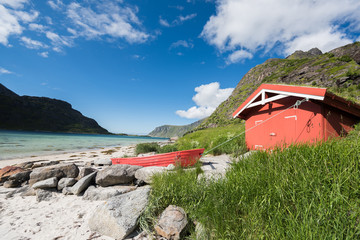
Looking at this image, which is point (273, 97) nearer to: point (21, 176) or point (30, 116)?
point (21, 176)

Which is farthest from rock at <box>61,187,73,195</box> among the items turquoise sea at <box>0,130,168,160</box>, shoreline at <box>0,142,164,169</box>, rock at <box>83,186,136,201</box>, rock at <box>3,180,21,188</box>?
turquoise sea at <box>0,130,168,160</box>

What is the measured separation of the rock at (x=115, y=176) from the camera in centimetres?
617

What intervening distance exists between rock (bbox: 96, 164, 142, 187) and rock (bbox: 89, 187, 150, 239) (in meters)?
2.50

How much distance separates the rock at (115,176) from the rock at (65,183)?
1383 mm

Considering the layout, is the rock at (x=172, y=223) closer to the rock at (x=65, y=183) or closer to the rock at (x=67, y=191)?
the rock at (x=67, y=191)

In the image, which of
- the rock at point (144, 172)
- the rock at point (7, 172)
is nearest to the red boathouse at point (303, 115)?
the rock at point (144, 172)

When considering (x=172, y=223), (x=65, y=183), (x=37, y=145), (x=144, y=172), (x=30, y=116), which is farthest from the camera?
(x=30, y=116)

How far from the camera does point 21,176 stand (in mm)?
7297

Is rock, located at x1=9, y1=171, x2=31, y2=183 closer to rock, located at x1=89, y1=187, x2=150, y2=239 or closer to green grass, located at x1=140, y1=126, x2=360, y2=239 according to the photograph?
rock, located at x1=89, y1=187, x2=150, y2=239

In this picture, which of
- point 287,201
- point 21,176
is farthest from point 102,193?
point 287,201

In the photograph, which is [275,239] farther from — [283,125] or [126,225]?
[283,125]

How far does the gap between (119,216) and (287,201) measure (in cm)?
354

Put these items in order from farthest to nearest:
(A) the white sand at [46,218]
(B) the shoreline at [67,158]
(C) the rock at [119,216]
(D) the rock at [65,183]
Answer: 1. (B) the shoreline at [67,158]
2. (D) the rock at [65,183]
3. (A) the white sand at [46,218]
4. (C) the rock at [119,216]

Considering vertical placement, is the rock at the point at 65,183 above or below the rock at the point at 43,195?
above
